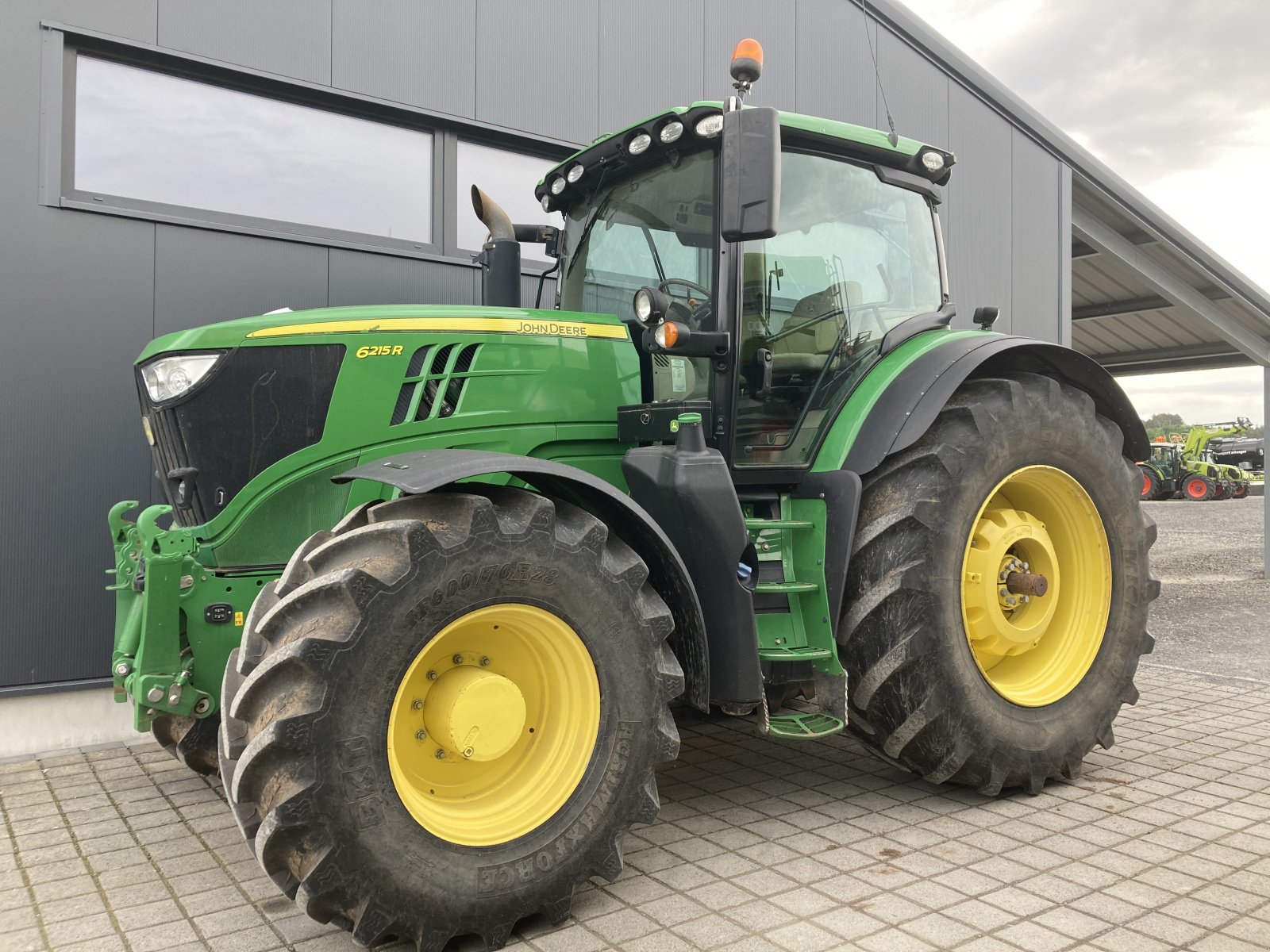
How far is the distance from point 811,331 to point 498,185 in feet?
10.4

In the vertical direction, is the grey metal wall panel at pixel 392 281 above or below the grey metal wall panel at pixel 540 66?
below

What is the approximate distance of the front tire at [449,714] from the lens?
243 cm

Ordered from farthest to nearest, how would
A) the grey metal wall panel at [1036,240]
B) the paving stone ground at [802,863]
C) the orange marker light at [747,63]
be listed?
the grey metal wall panel at [1036,240] → the orange marker light at [747,63] → the paving stone ground at [802,863]

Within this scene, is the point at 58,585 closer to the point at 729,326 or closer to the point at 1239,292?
the point at 729,326

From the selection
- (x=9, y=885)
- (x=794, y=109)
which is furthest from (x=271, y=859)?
(x=794, y=109)

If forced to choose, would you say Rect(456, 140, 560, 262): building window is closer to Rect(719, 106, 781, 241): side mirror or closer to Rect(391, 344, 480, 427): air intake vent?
Rect(391, 344, 480, 427): air intake vent

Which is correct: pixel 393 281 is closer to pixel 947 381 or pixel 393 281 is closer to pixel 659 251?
pixel 659 251

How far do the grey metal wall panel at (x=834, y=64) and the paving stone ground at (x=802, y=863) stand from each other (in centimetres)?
549

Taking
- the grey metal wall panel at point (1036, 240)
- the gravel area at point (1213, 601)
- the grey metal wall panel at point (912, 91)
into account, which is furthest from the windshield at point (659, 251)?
the grey metal wall panel at point (1036, 240)

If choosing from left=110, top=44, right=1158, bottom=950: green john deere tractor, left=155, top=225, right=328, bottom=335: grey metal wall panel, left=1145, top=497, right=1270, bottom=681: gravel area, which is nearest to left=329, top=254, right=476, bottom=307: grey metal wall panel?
left=155, top=225, right=328, bottom=335: grey metal wall panel

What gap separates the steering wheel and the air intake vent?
34.4 inches

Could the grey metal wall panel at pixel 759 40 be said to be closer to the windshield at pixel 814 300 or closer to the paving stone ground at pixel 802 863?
the windshield at pixel 814 300

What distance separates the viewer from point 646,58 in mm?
6816

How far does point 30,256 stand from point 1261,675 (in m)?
7.57
